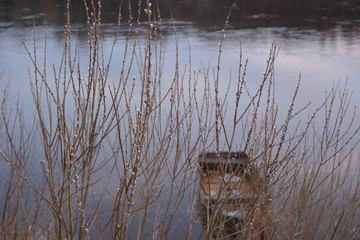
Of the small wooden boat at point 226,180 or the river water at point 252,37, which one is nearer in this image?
the small wooden boat at point 226,180

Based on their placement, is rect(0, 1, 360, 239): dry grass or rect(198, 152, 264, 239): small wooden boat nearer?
rect(0, 1, 360, 239): dry grass

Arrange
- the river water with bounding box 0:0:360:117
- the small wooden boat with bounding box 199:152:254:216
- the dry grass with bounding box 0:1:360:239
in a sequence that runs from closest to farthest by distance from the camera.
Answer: the dry grass with bounding box 0:1:360:239
the small wooden boat with bounding box 199:152:254:216
the river water with bounding box 0:0:360:117

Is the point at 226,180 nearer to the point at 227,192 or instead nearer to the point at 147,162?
the point at 227,192

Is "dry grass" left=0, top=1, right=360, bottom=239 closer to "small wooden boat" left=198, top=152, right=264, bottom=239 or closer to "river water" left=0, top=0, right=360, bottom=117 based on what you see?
"small wooden boat" left=198, top=152, right=264, bottom=239

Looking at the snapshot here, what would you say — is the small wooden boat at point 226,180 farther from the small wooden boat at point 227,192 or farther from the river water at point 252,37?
the river water at point 252,37

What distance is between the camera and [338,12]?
2936cm

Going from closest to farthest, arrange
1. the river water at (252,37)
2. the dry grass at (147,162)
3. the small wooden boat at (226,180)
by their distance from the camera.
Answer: the dry grass at (147,162) < the small wooden boat at (226,180) < the river water at (252,37)

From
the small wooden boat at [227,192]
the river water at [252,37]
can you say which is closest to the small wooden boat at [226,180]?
the small wooden boat at [227,192]

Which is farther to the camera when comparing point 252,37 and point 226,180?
point 252,37

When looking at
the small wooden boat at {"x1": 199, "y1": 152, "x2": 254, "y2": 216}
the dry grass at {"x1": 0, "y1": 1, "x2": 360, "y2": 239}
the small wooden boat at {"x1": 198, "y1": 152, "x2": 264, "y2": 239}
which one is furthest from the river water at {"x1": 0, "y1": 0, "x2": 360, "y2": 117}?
the small wooden boat at {"x1": 198, "y1": 152, "x2": 264, "y2": 239}

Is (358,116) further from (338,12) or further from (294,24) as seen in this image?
(338,12)

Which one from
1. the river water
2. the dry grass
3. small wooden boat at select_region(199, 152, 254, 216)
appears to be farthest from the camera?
the river water

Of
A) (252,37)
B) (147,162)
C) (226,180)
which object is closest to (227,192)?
(226,180)

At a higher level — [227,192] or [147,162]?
[147,162]
